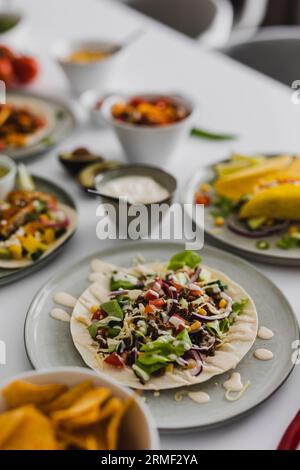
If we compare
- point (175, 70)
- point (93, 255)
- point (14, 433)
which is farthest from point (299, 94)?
point (14, 433)

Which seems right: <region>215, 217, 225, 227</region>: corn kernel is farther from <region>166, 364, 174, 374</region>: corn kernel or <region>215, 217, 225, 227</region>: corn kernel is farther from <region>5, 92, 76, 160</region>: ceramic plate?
<region>5, 92, 76, 160</region>: ceramic plate

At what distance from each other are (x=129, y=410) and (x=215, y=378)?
32cm

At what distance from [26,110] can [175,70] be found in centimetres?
68

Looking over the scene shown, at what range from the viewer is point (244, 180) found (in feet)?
5.61

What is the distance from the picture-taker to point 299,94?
228 centimetres

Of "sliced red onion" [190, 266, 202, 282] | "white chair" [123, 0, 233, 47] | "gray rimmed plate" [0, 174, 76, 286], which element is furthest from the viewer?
"white chair" [123, 0, 233, 47]

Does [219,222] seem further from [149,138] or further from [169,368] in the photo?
[169,368]

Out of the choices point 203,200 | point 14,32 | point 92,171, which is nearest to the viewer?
point 203,200

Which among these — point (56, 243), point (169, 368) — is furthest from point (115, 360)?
point (56, 243)

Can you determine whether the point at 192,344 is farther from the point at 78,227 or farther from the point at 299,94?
the point at 299,94

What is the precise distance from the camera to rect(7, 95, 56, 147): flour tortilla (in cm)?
204

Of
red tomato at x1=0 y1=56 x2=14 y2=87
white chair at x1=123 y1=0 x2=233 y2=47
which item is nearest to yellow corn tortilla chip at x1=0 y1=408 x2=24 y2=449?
red tomato at x1=0 y1=56 x2=14 y2=87

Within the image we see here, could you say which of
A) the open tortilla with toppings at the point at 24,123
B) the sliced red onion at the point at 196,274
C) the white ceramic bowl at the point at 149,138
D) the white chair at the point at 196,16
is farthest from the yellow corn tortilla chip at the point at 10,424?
the white chair at the point at 196,16

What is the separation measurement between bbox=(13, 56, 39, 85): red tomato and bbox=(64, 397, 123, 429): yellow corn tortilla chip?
5.93ft
